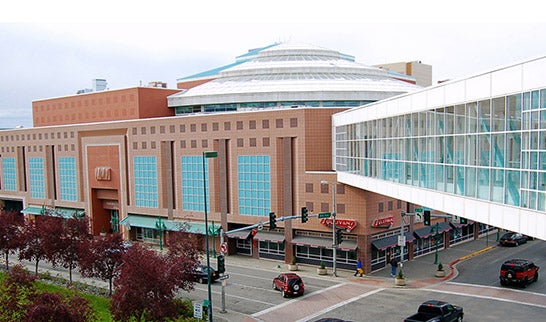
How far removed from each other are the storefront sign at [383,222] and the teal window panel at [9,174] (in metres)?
56.0

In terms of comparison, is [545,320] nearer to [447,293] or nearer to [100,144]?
[447,293]

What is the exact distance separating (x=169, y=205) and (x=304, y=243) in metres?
17.3

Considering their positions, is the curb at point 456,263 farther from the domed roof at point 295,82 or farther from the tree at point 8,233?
the tree at point 8,233

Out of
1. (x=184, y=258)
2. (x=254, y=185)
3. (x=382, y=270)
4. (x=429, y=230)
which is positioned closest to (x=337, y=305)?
(x=184, y=258)

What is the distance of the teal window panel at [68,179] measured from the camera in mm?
63531

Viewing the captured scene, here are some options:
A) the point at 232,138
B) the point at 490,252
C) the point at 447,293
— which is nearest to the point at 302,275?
the point at 447,293

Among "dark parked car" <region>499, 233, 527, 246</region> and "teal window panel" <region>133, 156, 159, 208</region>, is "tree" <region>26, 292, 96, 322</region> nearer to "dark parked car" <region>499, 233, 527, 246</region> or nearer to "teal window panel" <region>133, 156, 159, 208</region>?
"teal window panel" <region>133, 156, 159, 208</region>

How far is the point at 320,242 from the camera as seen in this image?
40625 millimetres

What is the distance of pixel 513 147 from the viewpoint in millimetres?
17859

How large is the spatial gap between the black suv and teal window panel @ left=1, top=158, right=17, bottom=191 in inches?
2580

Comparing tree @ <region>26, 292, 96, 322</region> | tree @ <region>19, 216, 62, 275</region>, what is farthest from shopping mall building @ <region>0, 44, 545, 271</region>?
tree @ <region>26, 292, 96, 322</region>

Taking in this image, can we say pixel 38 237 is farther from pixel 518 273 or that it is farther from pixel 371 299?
pixel 518 273

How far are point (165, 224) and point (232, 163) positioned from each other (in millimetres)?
10713

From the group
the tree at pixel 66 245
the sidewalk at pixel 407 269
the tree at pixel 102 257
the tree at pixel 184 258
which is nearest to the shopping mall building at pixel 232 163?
the sidewalk at pixel 407 269
